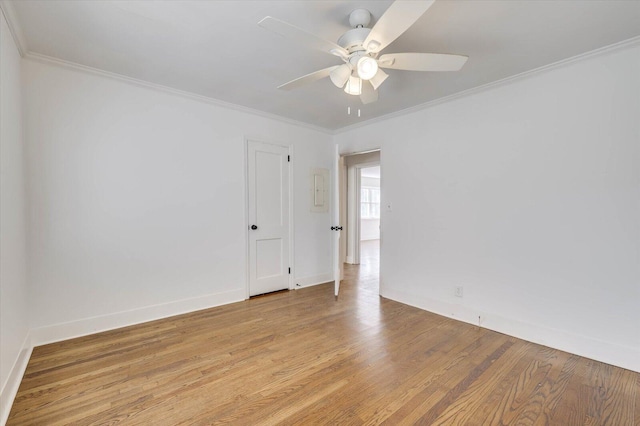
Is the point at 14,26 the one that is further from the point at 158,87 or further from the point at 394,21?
the point at 394,21

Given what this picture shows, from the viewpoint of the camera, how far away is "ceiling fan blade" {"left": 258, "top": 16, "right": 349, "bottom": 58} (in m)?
1.44

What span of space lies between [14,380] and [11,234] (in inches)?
37.8

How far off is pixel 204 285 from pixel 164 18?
8.62ft

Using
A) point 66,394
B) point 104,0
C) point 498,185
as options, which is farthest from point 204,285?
point 498,185

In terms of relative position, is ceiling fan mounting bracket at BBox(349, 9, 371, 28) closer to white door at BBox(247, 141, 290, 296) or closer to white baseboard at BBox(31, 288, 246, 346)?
white door at BBox(247, 141, 290, 296)

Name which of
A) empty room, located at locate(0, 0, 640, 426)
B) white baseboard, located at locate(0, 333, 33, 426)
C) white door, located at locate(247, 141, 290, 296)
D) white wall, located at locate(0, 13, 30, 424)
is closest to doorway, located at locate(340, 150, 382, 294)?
white door, located at locate(247, 141, 290, 296)

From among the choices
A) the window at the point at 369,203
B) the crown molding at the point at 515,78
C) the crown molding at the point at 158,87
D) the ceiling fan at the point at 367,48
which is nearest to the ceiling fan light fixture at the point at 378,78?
the ceiling fan at the point at 367,48

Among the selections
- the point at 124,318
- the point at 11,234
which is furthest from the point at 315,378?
the point at 11,234

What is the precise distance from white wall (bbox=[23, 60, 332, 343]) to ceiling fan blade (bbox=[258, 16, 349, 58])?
6.86ft

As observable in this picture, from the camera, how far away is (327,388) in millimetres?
1896

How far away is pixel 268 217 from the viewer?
3.92 m

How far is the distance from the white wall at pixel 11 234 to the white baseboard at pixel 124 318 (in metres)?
0.19

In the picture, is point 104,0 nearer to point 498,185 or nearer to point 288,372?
point 288,372

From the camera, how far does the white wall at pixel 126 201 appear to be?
96.3 inches
